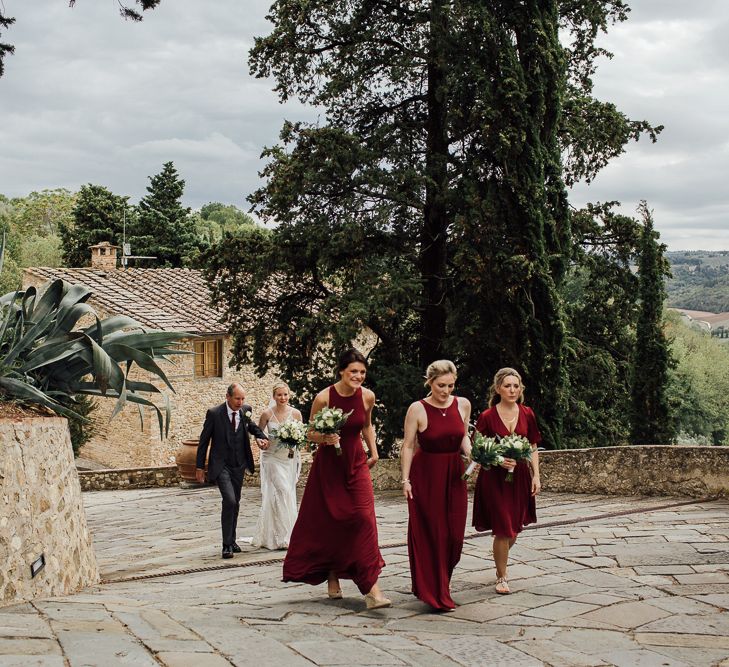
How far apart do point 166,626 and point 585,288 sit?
15.2 meters

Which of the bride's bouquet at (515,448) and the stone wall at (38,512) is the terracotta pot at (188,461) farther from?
the bride's bouquet at (515,448)

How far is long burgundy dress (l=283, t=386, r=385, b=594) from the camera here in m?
6.78

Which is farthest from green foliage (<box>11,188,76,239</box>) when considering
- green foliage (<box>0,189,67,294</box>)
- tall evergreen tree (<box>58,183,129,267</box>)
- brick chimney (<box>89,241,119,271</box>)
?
brick chimney (<box>89,241,119,271</box>)

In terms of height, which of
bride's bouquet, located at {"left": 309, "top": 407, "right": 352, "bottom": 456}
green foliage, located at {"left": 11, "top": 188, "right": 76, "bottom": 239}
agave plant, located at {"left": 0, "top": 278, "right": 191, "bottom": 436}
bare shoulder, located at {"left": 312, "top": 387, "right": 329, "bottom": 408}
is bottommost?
bride's bouquet, located at {"left": 309, "top": 407, "right": 352, "bottom": 456}

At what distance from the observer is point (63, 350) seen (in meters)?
8.27

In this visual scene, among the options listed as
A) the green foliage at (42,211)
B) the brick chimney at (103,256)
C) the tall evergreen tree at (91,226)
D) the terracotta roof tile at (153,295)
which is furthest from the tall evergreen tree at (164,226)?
the green foliage at (42,211)

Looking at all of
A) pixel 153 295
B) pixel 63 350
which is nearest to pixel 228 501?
pixel 63 350

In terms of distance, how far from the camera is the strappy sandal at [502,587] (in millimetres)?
6828

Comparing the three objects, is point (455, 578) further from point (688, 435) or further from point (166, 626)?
point (688, 435)

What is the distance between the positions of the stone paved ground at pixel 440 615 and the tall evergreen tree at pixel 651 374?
37.9 feet

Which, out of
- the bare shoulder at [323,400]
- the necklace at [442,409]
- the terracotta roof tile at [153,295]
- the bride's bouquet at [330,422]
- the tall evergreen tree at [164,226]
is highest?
the tall evergreen tree at [164,226]

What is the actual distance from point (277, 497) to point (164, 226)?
34.7m

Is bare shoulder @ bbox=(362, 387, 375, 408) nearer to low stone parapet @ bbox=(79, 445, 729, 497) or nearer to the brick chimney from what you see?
low stone parapet @ bbox=(79, 445, 729, 497)

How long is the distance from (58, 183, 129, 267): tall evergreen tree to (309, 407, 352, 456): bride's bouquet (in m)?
36.9
